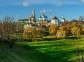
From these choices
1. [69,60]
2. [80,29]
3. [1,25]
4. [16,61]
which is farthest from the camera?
[80,29]

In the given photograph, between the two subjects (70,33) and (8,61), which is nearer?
(8,61)

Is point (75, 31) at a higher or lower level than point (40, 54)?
higher

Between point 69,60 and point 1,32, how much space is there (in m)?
68.6

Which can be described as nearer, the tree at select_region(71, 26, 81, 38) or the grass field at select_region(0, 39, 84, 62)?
the grass field at select_region(0, 39, 84, 62)

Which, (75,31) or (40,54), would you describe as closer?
(40,54)

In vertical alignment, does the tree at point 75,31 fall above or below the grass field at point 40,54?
above

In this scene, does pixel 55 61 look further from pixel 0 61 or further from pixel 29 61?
pixel 0 61

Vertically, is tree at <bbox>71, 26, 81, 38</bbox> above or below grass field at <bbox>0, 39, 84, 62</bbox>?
above

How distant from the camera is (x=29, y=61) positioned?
4562 cm

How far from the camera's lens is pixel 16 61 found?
138ft

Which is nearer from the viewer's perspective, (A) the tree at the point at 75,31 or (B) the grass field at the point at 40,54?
(B) the grass field at the point at 40,54

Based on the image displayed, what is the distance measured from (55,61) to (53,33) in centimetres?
9840

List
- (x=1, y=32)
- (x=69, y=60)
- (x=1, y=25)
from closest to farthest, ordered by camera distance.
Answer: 1. (x=69, y=60)
2. (x=1, y=32)
3. (x=1, y=25)

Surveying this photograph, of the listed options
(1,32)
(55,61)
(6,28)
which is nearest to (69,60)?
(55,61)
